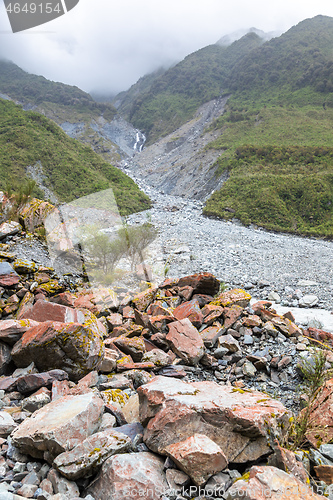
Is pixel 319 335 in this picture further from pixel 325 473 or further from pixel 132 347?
pixel 132 347

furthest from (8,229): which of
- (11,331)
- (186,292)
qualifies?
(186,292)

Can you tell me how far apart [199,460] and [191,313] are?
4772 millimetres

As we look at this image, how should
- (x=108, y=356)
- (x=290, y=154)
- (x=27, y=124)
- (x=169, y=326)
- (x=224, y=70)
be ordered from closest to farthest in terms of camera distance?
(x=108, y=356) → (x=169, y=326) → (x=290, y=154) → (x=27, y=124) → (x=224, y=70)

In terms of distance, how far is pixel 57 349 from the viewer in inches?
161

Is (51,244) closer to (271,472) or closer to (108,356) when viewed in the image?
(108,356)

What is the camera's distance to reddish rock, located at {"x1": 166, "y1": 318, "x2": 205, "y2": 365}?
552cm

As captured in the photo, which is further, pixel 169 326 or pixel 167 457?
pixel 169 326

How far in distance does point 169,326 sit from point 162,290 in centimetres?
343

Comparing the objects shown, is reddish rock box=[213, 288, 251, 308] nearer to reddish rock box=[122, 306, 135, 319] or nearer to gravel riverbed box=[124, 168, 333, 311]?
reddish rock box=[122, 306, 135, 319]

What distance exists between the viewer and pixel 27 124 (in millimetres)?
48438

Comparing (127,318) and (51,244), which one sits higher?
(51,244)

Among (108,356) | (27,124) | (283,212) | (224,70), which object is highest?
(224,70)

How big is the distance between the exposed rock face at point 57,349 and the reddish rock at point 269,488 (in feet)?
9.04

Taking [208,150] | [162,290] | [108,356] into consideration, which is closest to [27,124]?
[208,150]
